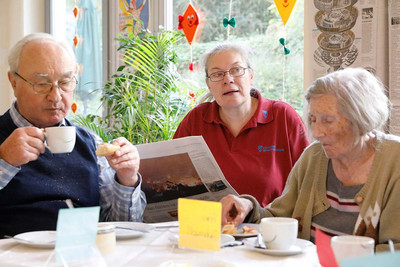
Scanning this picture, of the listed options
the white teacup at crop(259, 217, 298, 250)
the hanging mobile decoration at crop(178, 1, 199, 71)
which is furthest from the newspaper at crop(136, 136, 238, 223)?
the hanging mobile decoration at crop(178, 1, 199, 71)

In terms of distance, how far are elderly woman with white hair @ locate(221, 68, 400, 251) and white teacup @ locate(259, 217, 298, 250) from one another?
1.21 ft

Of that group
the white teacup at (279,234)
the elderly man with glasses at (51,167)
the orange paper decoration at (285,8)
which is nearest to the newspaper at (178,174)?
the elderly man with glasses at (51,167)

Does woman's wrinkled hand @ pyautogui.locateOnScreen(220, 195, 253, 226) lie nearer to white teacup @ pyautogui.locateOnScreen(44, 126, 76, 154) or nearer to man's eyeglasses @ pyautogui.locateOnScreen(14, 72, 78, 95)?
white teacup @ pyautogui.locateOnScreen(44, 126, 76, 154)

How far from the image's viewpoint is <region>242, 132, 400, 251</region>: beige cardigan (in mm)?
1536

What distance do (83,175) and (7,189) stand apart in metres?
0.27

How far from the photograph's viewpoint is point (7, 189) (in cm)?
179

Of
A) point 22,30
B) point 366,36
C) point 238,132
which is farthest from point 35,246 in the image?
point 22,30

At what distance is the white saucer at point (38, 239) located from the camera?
1.31m

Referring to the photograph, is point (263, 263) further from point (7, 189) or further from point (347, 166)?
point (7, 189)

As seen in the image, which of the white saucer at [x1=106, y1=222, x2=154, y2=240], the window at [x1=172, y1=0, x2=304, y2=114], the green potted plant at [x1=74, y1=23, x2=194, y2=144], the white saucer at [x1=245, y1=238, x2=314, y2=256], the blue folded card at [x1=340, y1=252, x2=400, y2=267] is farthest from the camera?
the green potted plant at [x1=74, y1=23, x2=194, y2=144]

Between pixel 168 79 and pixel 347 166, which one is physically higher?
pixel 168 79

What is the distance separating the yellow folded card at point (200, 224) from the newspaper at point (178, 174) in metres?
0.58

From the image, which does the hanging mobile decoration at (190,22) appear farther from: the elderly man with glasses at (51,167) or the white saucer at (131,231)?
the white saucer at (131,231)

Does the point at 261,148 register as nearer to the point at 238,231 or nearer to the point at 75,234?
the point at 238,231
